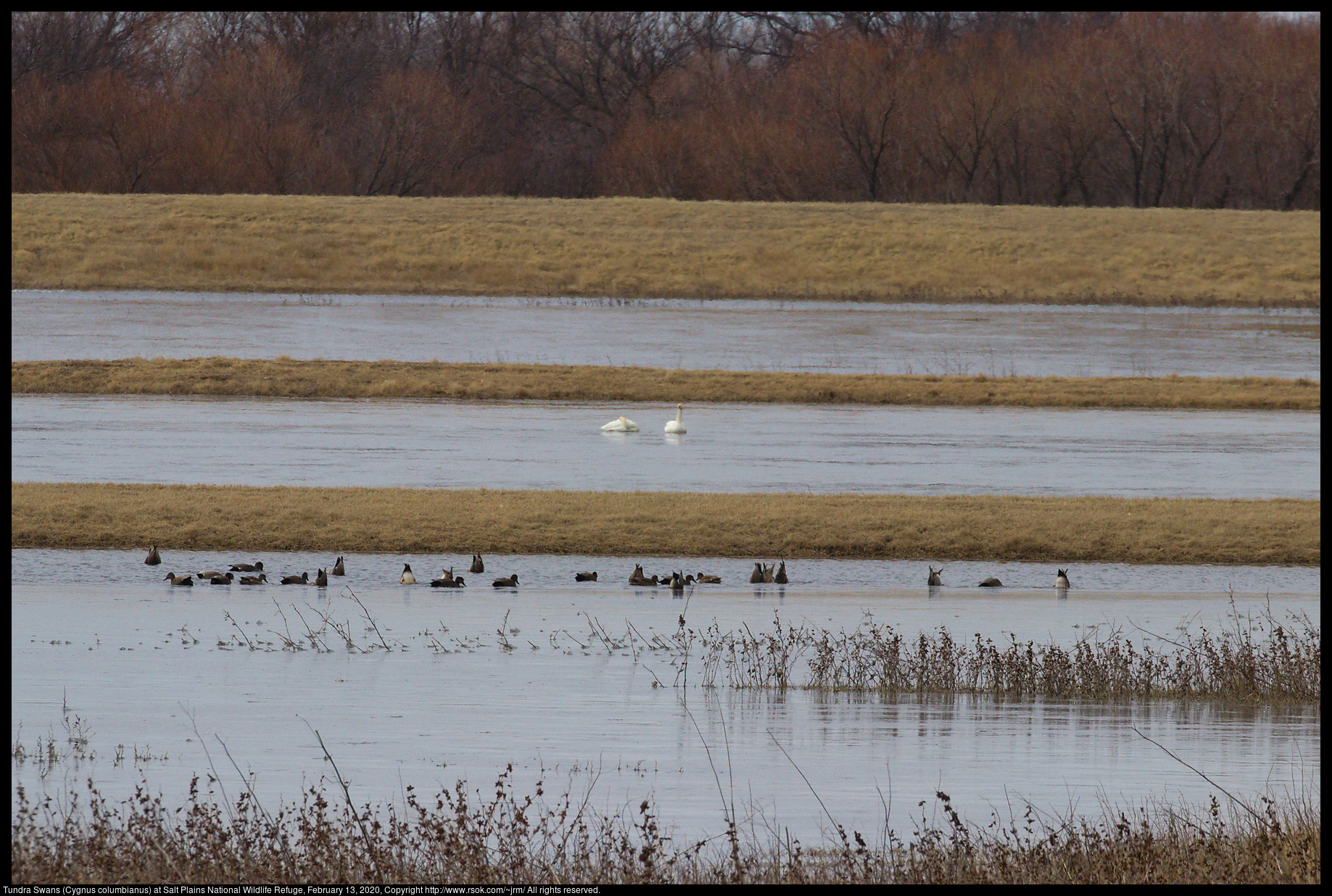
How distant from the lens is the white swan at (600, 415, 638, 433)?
77.3 ft

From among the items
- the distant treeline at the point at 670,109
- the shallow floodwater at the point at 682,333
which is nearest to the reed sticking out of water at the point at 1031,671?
the shallow floodwater at the point at 682,333

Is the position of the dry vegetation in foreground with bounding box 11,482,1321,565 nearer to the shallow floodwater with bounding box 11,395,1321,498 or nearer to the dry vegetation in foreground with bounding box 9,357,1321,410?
the shallow floodwater with bounding box 11,395,1321,498

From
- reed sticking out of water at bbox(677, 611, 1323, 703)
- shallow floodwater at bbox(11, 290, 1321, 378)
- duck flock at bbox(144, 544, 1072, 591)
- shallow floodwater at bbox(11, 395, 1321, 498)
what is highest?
shallow floodwater at bbox(11, 290, 1321, 378)

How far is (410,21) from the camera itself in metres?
79.8

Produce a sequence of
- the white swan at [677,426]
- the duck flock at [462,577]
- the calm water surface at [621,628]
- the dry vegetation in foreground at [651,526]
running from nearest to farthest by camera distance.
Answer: the calm water surface at [621,628] → the duck flock at [462,577] → the dry vegetation in foreground at [651,526] → the white swan at [677,426]

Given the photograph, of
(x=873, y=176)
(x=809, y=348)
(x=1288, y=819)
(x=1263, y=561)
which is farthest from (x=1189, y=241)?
(x=1288, y=819)

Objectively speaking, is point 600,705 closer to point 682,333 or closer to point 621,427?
point 621,427

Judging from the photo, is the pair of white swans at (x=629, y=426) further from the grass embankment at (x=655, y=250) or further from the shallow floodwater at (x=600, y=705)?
the grass embankment at (x=655, y=250)

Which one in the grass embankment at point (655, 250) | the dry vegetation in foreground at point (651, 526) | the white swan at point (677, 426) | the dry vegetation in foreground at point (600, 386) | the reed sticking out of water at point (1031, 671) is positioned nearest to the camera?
the reed sticking out of water at point (1031, 671)

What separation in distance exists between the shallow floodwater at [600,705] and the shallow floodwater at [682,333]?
768 inches

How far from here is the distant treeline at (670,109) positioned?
69.8 m

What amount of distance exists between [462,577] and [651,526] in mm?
2590

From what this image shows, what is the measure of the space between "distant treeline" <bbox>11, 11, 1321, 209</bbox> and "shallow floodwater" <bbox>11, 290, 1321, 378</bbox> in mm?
24375

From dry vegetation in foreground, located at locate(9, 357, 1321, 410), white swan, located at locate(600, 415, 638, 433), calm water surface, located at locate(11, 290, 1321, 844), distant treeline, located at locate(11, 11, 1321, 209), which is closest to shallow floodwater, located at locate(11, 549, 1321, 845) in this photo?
calm water surface, located at locate(11, 290, 1321, 844)
